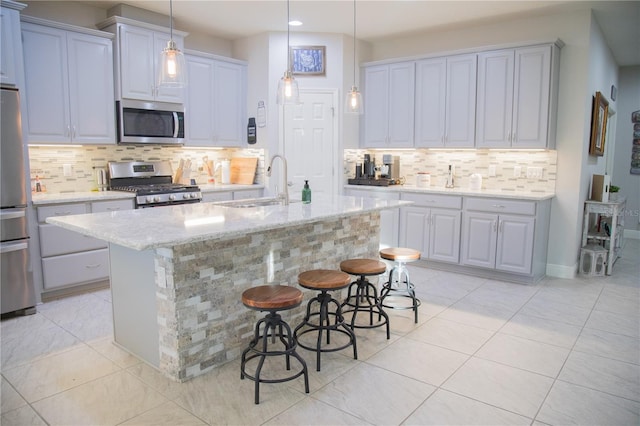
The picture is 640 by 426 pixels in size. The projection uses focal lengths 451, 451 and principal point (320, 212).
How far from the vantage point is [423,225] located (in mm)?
5238

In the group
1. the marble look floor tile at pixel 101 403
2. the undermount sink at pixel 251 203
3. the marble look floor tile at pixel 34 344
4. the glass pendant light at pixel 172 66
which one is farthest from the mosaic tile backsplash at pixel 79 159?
the marble look floor tile at pixel 101 403

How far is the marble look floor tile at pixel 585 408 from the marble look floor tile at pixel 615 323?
113 cm

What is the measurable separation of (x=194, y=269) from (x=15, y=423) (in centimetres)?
112

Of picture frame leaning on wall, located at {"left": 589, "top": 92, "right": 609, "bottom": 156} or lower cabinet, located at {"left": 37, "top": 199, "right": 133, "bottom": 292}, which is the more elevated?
picture frame leaning on wall, located at {"left": 589, "top": 92, "right": 609, "bottom": 156}

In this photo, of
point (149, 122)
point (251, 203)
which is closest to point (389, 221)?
point (251, 203)

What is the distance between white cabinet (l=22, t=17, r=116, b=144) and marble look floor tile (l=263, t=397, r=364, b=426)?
3283 mm

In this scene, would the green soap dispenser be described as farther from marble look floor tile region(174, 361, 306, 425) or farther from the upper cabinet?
the upper cabinet

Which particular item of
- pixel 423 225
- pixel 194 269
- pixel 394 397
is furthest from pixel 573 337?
pixel 194 269

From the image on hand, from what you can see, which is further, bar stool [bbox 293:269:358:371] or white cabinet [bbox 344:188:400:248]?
white cabinet [bbox 344:188:400:248]

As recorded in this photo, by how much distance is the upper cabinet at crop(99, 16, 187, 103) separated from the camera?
4.56 meters

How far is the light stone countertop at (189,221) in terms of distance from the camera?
2.22 metres

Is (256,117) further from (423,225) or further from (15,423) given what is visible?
(15,423)

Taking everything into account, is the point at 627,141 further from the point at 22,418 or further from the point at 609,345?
the point at 22,418

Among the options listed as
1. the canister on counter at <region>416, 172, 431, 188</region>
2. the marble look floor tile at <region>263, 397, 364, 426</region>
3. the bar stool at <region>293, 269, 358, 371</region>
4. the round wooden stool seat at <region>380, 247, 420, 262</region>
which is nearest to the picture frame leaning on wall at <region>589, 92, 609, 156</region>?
the canister on counter at <region>416, 172, 431, 188</region>
